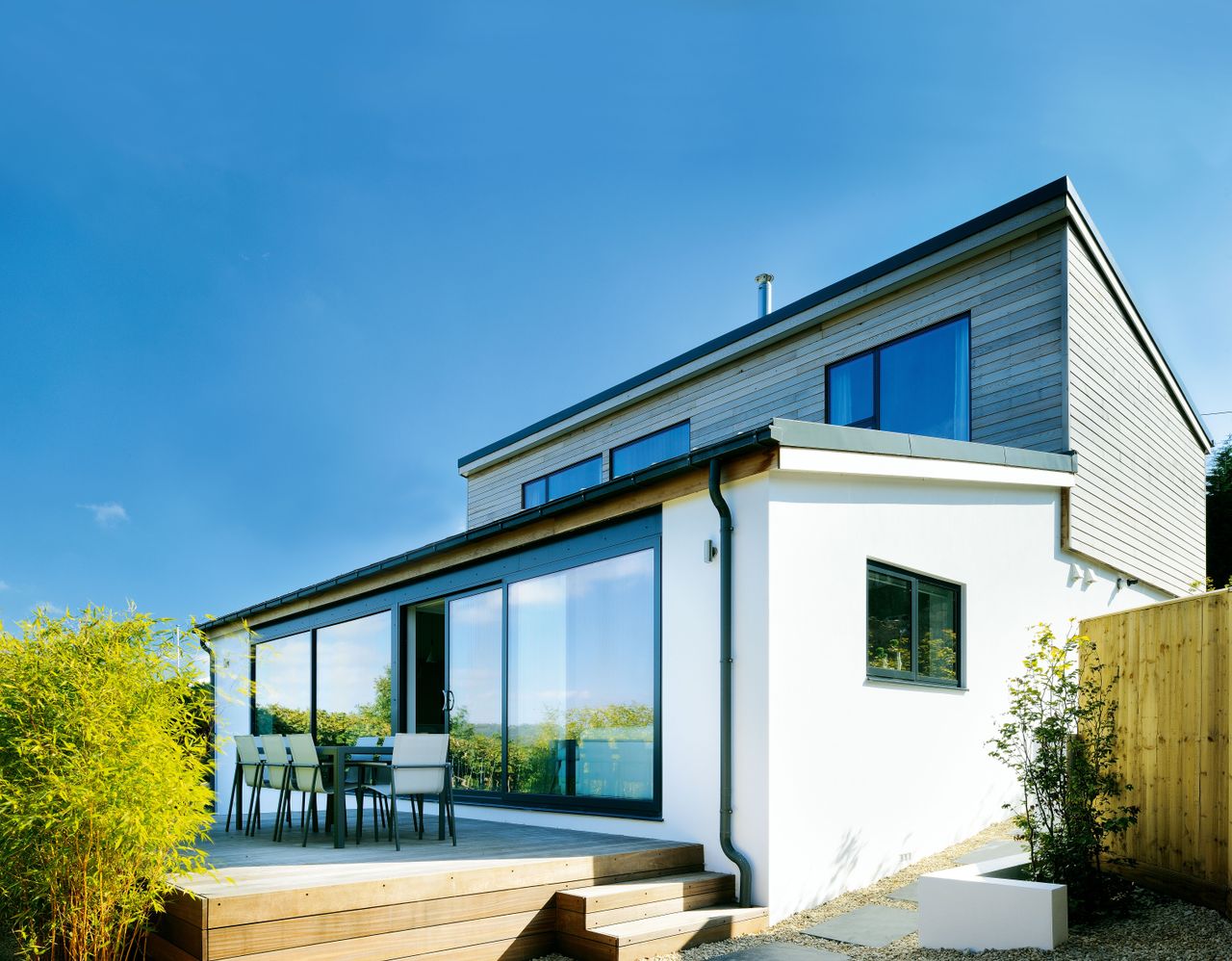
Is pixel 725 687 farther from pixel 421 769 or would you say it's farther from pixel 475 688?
pixel 475 688

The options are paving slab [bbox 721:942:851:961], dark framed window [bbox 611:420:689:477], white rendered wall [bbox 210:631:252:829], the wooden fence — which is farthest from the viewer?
white rendered wall [bbox 210:631:252:829]

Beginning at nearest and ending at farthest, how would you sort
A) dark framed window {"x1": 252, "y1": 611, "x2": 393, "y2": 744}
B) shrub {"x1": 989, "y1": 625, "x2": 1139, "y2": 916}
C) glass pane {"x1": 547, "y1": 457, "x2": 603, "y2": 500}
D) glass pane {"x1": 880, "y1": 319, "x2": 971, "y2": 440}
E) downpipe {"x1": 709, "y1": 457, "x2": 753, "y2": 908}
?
1. shrub {"x1": 989, "y1": 625, "x2": 1139, "y2": 916}
2. downpipe {"x1": 709, "y1": 457, "x2": 753, "y2": 908}
3. glass pane {"x1": 880, "y1": 319, "x2": 971, "y2": 440}
4. dark framed window {"x1": 252, "y1": 611, "x2": 393, "y2": 744}
5. glass pane {"x1": 547, "y1": 457, "x2": 603, "y2": 500}

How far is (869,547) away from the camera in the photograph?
700 cm

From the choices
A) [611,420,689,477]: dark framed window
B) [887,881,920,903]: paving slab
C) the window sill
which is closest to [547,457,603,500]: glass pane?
[611,420,689,477]: dark framed window

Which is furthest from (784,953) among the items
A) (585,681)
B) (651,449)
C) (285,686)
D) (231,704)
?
(231,704)

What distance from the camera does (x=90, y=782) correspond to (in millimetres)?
4812

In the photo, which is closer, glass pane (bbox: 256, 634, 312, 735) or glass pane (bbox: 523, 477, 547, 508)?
glass pane (bbox: 256, 634, 312, 735)

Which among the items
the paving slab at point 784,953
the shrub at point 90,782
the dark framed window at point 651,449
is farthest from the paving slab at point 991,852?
the dark framed window at point 651,449

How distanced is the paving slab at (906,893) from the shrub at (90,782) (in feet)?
13.8

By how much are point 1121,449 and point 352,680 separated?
8899mm

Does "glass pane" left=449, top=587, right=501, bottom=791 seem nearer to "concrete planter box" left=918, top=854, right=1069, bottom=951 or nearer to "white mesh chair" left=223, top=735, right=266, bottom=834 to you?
"white mesh chair" left=223, top=735, right=266, bottom=834

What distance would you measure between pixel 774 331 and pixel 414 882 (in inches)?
328

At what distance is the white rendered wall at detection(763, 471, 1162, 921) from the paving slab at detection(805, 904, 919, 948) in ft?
0.99

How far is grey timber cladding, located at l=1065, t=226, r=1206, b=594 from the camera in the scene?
9703 millimetres
